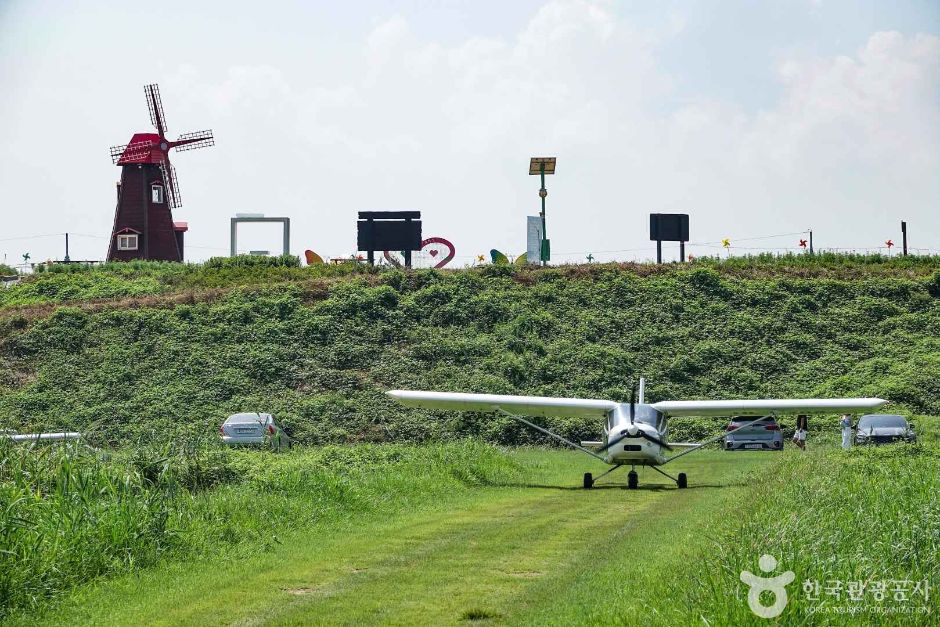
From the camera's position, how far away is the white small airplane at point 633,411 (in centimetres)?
2306

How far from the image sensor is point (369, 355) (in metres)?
42.3

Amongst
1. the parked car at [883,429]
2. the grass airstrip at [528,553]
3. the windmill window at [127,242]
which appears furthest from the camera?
the windmill window at [127,242]

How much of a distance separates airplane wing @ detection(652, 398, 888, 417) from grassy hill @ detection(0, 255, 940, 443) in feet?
39.7

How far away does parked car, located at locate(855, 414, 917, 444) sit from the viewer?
31472mm

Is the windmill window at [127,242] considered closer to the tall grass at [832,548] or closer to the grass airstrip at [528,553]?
the grass airstrip at [528,553]

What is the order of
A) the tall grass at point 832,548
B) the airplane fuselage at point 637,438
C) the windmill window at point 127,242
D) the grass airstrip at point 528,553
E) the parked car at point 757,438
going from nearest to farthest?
1. the tall grass at point 832,548
2. the grass airstrip at point 528,553
3. the airplane fuselage at point 637,438
4. the parked car at point 757,438
5. the windmill window at point 127,242

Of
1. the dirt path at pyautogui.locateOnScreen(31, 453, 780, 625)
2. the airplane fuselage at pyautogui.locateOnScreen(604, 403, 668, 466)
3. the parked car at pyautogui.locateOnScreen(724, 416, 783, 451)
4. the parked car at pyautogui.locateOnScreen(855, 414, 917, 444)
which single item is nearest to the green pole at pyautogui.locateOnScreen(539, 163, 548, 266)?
the parked car at pyautogui.locateOnScreen(724, 416, 783, 451)

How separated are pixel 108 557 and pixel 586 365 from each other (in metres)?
30.0

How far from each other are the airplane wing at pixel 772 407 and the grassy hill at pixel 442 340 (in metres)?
12.1

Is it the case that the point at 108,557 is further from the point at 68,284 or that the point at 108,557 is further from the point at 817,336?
the point at 68,284

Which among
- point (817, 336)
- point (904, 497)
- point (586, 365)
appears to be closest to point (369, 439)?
point (586, 365)

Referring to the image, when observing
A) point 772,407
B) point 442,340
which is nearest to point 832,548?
point 772,407

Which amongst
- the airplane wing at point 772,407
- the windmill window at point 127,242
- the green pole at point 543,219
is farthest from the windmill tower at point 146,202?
the airplane wing at point 772,407

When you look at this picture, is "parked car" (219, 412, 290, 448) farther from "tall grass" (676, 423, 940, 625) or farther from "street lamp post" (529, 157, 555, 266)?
"street lamp post" (529, 157, 555, 266)
